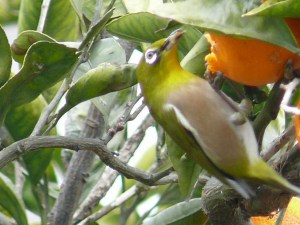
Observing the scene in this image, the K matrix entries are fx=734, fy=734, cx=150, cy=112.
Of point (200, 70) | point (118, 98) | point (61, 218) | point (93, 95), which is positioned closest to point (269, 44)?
point (200, 70)

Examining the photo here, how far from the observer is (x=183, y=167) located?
28.3 inches

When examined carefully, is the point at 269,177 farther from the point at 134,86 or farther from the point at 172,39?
the point at 134,86

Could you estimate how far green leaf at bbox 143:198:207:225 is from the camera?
92 cm

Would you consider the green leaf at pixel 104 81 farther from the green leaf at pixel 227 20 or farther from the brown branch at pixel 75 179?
the brown branch at pixel 75 179

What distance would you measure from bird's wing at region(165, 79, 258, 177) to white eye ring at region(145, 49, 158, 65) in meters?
0.07

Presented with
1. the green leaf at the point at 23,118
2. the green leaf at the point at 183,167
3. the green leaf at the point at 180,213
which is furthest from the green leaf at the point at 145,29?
the green leaf at the point at 23,118

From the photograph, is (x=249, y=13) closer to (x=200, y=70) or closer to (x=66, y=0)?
(x=200, y=70)

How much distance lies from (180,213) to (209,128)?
319 millimetres

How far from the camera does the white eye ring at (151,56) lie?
724 millimetres

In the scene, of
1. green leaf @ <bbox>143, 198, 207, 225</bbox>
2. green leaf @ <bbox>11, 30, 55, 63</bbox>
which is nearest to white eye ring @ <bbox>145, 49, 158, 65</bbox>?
green leaf @ <bbox>11, 30, 55, 63</bbox>

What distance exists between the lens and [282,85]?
60 centimetres

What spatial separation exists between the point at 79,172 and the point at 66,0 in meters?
0.28

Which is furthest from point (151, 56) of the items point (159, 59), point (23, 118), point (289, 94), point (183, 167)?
point (23, 118)

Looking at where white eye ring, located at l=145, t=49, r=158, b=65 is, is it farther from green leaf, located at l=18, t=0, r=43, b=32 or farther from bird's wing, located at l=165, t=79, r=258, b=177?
green leaf, located at l=18, t=0, r=43, b=32
